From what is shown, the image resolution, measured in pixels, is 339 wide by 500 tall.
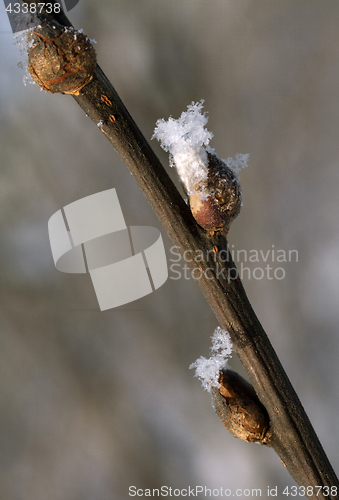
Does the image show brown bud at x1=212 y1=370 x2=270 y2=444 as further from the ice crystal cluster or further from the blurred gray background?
the blurred gray background

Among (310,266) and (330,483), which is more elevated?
(310,266)

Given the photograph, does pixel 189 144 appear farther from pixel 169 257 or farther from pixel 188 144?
pixel 169 257

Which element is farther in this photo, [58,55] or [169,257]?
[169,257]

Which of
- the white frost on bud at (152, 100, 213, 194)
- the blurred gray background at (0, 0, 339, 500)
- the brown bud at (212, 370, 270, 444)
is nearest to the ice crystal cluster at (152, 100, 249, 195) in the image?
the white frost on bud at (152, 100, 213, 194)

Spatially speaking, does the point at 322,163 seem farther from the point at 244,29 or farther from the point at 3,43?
the point at 3,43

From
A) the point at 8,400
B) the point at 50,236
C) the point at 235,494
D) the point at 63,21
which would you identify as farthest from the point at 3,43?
the point at 235,494

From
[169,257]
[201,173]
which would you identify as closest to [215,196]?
[201,173]
